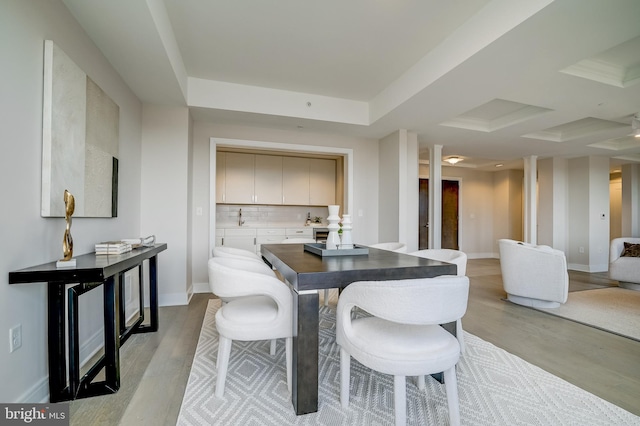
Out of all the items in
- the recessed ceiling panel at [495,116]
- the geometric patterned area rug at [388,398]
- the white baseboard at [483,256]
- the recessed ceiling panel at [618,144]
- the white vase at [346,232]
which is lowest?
the white baseboard at [483,256]

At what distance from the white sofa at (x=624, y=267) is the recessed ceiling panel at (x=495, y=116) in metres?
2.42

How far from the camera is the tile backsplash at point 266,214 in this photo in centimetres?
555

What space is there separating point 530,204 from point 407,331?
18.6 feet

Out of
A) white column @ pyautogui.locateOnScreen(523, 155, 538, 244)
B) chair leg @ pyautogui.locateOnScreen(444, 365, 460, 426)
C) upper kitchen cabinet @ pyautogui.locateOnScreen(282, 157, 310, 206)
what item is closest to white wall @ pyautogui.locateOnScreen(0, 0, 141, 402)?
chair leg @ pyautogui.locateOnScreen(444, 365, 460, 426)

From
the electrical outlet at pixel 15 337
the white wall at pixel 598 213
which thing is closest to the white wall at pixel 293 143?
the electrical outlet at pixel 15 337

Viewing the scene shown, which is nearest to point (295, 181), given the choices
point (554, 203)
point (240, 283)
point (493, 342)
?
point (493, 342)

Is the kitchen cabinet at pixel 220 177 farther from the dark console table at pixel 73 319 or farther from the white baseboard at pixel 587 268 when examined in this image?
the white baseboard at pixel 587 268

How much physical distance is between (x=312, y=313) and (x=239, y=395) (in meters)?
0.71

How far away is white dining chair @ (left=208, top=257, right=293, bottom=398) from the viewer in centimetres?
150

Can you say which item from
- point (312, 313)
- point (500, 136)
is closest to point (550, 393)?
point (312, 313)

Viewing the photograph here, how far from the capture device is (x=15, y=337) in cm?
144

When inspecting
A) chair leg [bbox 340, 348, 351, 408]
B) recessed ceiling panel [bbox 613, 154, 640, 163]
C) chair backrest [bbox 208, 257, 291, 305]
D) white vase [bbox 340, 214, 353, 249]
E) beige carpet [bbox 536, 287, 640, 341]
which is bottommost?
beige carpet [bbox 536, 287, 640, 341]

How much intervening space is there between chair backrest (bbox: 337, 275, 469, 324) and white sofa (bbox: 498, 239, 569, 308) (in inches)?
108

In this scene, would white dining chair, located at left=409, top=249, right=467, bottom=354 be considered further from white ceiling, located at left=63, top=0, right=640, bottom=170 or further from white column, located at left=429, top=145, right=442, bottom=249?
white column, located at left=429, top=145, right=442, bottom=249
